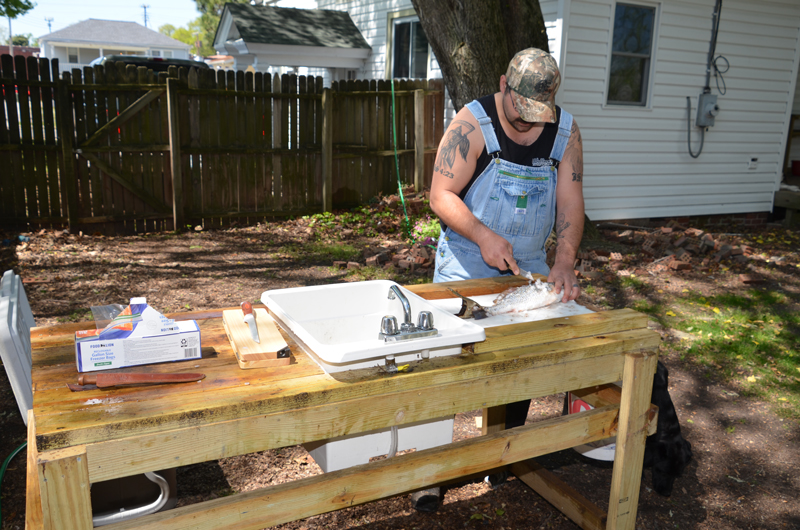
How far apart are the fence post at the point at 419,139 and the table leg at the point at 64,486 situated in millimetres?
9633

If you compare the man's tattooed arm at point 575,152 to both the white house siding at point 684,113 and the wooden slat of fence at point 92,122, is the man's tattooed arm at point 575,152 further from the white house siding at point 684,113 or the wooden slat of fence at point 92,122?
the wooden slat of fence at point 92,122

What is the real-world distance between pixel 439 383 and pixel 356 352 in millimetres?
304

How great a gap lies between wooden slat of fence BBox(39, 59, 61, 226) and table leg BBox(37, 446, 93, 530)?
7958mm

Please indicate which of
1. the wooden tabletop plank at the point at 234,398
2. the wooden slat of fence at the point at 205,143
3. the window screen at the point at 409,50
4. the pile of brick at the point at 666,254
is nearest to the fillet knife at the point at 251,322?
the wooden tabletop plank at the point at 234,398

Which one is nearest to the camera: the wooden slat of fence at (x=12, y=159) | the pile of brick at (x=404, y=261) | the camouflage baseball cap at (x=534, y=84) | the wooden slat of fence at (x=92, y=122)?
the camouflage baseball cap at (x=534, y=84)

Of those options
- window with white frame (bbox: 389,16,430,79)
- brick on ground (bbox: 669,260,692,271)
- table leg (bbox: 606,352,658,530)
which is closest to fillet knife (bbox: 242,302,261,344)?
table leg (bbox: 606,352,658,530)

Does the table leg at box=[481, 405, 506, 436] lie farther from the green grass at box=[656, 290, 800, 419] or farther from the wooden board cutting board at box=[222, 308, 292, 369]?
the green grass at box=[656, 290, 800, 419]

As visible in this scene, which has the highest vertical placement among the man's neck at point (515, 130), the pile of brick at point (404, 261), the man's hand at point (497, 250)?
the man's neck at point (515, 130)

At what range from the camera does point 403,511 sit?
10.2 feet

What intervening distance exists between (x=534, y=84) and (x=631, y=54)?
7.81 m

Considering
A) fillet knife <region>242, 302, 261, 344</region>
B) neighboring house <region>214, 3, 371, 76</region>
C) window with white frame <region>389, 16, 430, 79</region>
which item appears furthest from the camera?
neighboring house <region>214, 3, 371, 76</region>

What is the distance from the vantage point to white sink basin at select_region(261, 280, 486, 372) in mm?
1913

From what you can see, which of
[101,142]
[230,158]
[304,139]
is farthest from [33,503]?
[304,139]

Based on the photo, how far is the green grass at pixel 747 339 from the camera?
454 centimetres
